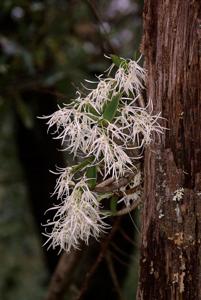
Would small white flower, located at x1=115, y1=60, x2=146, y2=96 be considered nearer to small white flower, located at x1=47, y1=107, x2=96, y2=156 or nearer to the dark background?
small white flower, located at x1=47, y1=107, x2=96, y2=156

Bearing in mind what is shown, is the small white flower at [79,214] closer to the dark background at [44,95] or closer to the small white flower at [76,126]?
the small white flower at [76,126]

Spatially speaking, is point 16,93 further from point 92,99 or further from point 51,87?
point 92,99

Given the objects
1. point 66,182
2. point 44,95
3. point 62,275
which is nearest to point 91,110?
point 66,182

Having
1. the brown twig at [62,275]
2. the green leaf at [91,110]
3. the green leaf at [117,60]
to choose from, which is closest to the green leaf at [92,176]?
the green leaf at [91,110]

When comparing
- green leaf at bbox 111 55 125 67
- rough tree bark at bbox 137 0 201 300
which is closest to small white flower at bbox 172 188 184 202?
rough tree bark at bbox 137 0 201 300

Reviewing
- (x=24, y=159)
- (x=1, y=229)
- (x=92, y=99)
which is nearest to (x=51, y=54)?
(x=24, y=159)

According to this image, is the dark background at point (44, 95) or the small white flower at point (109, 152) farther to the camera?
the dark background at point (44, 95)
